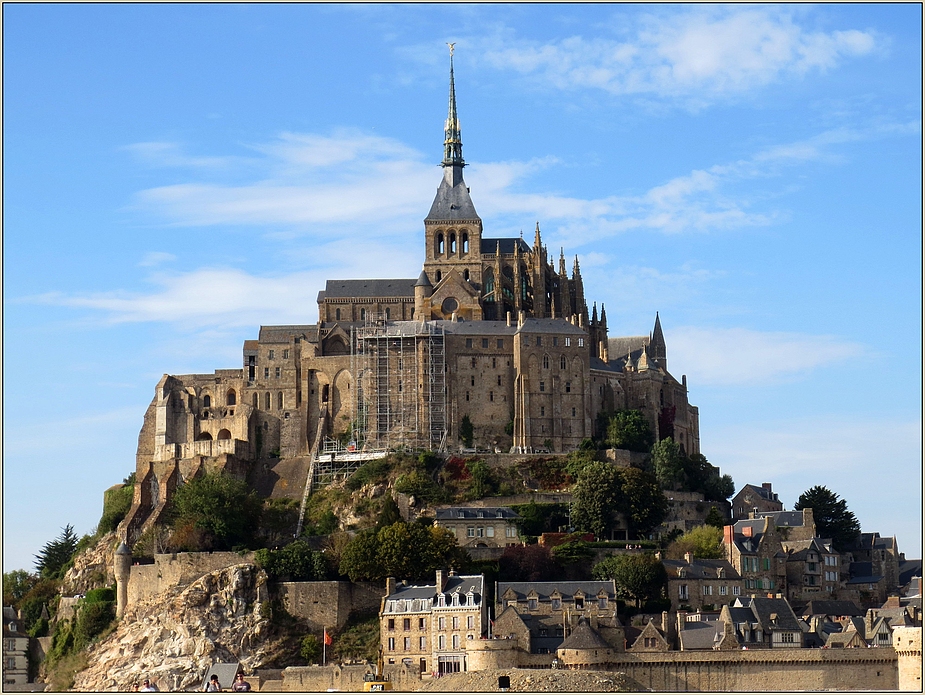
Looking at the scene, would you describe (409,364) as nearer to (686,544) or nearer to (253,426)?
(253,426)

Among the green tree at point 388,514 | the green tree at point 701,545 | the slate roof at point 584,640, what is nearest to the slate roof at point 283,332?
the green tree at point 388,514


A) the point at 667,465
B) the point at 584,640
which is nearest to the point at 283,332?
the point at 667,465

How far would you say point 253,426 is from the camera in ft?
375

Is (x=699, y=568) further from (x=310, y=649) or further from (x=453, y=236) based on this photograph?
(x=453, y=236)

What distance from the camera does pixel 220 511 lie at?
325 feet

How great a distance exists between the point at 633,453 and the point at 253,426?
23.4 m

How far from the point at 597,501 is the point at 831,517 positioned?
47.8ft

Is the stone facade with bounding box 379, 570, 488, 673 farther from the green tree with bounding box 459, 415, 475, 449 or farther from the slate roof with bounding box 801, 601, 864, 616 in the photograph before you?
the green tree with bounding box 459, 415, 475, 449

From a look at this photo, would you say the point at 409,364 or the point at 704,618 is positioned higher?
the point at 409,364

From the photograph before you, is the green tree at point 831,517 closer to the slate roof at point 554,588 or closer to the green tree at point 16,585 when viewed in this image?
the slate roof at point 554,588

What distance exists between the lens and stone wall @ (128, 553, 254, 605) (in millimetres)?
95250

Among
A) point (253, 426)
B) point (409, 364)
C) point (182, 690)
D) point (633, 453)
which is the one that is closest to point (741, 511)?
point (633, 453)

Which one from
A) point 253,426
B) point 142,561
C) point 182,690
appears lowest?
point 182,690

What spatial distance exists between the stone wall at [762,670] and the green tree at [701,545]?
13572 millimetres
